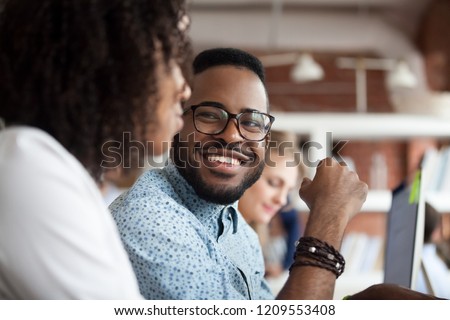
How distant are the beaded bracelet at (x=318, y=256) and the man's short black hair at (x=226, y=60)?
0.24m

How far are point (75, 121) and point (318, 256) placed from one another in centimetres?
30

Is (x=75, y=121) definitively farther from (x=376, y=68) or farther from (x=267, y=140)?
(x=376, y=68)

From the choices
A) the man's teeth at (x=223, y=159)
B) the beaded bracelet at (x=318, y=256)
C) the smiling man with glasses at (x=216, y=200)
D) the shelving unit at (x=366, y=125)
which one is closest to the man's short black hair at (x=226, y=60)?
the smiling man with glasses at (x=216, y=200)

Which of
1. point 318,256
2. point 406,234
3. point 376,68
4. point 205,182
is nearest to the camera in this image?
point 318,256

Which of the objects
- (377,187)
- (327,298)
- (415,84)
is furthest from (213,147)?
(415,84)

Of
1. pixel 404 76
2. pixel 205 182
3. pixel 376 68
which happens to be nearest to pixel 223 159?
pixel 205 182

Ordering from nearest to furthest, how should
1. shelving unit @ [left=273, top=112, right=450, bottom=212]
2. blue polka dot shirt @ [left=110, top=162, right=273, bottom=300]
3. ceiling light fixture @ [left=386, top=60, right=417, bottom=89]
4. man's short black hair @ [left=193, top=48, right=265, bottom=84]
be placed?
1. blue polka dot shirt @ [left=110, top=162, right=273, bottom=300]
2. man's short black hair @ [left=193, top=48, right=265, bottom=84]
3. shelving unit @ [left=273, top=112, right=450, bottom=212]
4. ceiling light fixture @ [left=386, top=60, right=417, bottom=89]

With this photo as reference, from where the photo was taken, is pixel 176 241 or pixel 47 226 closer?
pixel 47 226

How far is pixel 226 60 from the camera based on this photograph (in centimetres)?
81

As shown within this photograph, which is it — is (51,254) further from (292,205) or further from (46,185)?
(292,205)

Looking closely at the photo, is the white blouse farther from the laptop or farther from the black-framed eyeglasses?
the laptop

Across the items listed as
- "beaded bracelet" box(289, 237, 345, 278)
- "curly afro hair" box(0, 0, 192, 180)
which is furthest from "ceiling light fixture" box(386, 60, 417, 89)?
"curly afro hair" box(0, 0, 192, 180)

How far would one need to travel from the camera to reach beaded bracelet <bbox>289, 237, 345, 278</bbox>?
70cm

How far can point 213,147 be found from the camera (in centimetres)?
80
